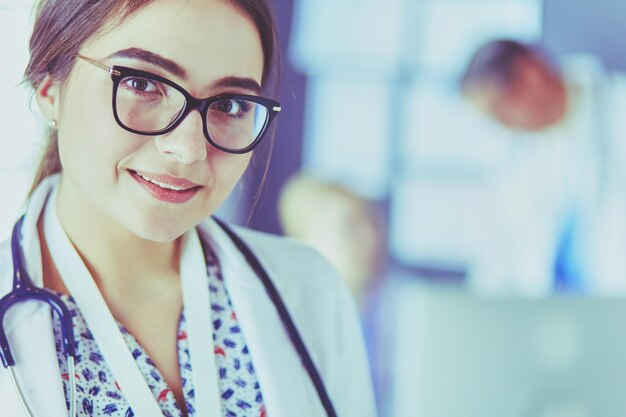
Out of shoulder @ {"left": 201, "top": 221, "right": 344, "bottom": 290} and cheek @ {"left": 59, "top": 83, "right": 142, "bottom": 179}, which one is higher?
cheek @ {"left": 59, "top": 83, "right": 142, "bottom": 179}

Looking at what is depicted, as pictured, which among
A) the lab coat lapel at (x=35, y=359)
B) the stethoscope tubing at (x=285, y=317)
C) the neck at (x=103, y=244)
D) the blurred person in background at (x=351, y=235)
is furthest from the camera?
the blurred person in background at (x=351, y=235)

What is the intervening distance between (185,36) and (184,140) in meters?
0.10

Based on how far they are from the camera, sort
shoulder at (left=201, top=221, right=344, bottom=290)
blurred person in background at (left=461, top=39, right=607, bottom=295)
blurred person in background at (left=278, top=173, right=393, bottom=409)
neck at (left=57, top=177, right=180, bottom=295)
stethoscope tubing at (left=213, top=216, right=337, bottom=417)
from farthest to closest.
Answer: blurred person in background at (left=461, top=39, right=607, bottom=295) → blurred person in background at (left=278, top=173, right=393, bottom=409) → shoulder at (left=201, top=221, right=344, bottom=290) → stethoscope tubing at (left=213, top=216, right=337, bottom=417) → neck at (left=57, top=177, right=180, bottom=295)

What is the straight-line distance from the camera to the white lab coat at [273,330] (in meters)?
0.78

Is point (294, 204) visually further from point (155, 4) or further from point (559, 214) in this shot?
point (155, 4)

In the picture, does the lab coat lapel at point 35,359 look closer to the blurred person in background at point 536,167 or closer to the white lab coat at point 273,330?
the white lab coat at point 273,330

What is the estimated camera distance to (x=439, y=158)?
3.32 m

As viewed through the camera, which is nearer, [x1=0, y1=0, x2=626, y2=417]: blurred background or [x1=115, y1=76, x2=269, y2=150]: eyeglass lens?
[x1=115, y1=76, x2=269, y2=150]: eyeglass lens

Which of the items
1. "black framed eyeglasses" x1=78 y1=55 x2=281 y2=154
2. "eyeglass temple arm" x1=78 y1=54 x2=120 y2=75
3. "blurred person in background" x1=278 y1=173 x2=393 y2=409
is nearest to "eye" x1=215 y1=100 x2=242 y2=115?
"black framed eyeglasses" x1=78 y1=55 x2=281 y2=154

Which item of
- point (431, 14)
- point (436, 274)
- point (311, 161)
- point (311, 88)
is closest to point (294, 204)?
point (311, 161)

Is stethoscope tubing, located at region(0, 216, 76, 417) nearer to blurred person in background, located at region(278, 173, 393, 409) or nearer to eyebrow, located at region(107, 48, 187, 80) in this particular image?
eyebrow, located at region(107, 48, 187, 80)

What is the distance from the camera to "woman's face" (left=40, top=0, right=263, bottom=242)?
782 mm

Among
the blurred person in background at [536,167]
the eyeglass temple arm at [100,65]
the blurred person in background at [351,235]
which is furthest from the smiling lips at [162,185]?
the blurred person in background at [536,167]

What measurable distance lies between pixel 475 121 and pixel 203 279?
248 cm
